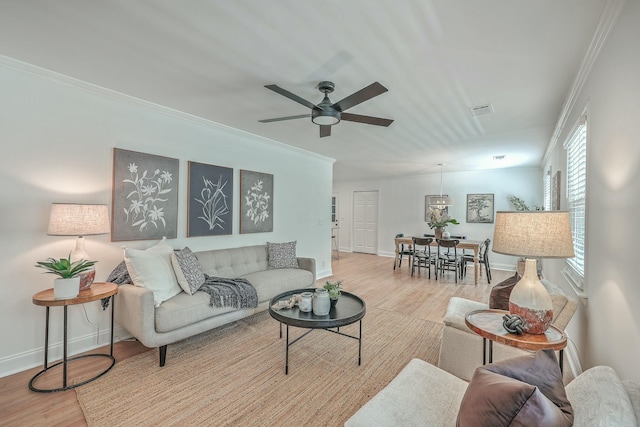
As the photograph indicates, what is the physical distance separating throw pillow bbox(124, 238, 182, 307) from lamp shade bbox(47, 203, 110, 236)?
0.36m

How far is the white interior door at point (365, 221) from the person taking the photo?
869cm

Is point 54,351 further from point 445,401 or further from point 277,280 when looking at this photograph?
point 445,401

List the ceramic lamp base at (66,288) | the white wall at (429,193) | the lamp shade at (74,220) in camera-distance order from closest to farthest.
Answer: the ceramic lamp base at (66,288)
the lamp shade at (74,220)
the white wall at (429,193)

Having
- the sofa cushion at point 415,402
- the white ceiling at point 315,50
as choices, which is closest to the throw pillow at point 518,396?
the sofa cushion at point 415,402

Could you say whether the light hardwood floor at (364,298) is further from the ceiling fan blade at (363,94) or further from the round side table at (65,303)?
the ceiling fan blade at (363,94)

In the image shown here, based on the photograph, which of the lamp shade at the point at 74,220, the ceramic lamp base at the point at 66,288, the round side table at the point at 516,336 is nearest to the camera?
the round side table at the point at 516,336

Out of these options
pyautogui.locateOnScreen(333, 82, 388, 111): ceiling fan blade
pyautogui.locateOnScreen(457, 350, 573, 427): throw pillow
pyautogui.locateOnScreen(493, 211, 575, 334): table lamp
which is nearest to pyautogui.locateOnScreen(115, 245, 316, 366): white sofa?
pyautogui.locateOnScreen(333, 82, 388, 111): ceiling fan blade

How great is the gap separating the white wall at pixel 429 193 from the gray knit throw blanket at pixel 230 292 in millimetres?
5918

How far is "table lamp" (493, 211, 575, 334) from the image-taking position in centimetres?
152

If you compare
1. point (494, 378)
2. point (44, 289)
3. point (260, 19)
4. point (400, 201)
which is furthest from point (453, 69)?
point (400, 201)

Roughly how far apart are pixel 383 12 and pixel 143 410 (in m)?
2.89

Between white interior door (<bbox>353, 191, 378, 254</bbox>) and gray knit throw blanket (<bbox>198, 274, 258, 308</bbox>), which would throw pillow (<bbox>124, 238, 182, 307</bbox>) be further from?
white interior door (<bbox>353, 191, 378, 254</bbox>)

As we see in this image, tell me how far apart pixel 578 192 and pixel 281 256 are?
3.27 metres

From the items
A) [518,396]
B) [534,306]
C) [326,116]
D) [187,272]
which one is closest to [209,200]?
[187,272]
